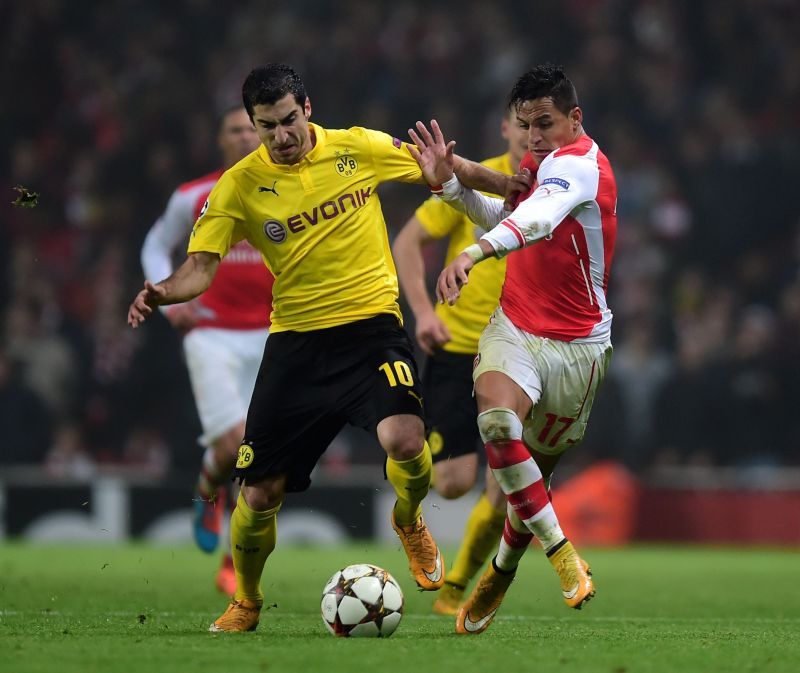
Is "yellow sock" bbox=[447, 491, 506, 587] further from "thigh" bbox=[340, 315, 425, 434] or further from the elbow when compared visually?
the elbow

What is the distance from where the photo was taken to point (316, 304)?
20.5ft

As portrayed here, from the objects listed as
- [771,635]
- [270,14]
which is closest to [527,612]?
[771,635]

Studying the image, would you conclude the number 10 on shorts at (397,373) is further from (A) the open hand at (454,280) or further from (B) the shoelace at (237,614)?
(B) the shoelace at (237,614)

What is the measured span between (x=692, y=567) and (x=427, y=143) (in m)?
5.98

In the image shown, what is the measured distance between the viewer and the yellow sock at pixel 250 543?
6.21m

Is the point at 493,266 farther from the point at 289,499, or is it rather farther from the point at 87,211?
the point at 87,211

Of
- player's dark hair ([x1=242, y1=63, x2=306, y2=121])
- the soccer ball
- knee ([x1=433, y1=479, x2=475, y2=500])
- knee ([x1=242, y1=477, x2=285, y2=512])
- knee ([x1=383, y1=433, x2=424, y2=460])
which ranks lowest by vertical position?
knee ([x1=433, y1=479, x2=475, y2=500])

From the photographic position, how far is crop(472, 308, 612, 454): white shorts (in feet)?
19.9

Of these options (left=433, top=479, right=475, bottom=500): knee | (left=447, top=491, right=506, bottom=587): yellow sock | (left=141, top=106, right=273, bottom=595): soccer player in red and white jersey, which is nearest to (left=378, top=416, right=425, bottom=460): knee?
(left=447, top=491, right=506, bottom=587): yellow sock

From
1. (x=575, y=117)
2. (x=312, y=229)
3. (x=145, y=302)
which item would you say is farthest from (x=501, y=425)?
(x=145, y=302)

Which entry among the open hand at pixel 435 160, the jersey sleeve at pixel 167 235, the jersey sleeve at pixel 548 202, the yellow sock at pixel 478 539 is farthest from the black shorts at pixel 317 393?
the jersey sleeve at pixel 167 235

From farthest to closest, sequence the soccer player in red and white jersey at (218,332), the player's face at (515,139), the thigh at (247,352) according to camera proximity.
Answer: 1. the thigh at (247,352)
2. the soccer player in red and white jersey at (218,332)
3. the player's face at (515,139)

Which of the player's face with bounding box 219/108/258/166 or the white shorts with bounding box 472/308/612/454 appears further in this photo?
the player's face with bounding box 219/108/258/166

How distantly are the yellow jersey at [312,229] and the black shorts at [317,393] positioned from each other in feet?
0.33
